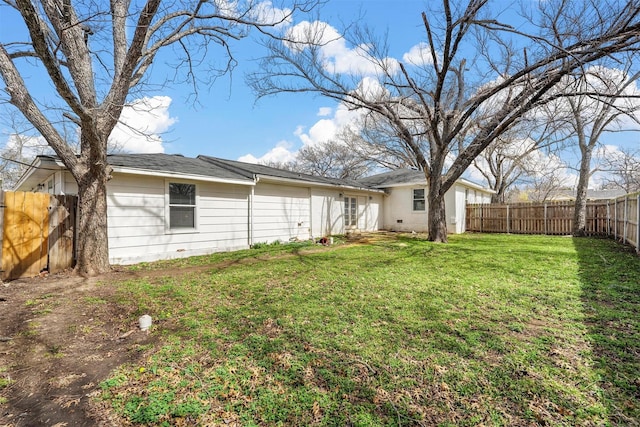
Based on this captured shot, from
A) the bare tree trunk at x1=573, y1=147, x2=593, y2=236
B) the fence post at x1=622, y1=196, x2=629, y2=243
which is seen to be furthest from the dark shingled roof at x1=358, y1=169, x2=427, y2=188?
the fence post at x1=622, y1=196, x2=629, y2=243

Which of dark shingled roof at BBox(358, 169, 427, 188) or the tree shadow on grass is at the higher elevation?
dark shingled roof at BBox(358, 169, 427, 188)

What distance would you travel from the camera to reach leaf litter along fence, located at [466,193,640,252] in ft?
36.1

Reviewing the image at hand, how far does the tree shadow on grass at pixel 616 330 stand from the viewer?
1.99 m

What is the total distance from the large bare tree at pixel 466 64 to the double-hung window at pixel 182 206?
4761 mm

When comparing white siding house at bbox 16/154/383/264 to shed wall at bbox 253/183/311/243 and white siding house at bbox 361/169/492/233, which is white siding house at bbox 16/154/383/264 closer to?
shed wall at bbox 253/183/311/243

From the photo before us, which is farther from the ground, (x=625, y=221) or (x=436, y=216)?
(x=436, y=216)

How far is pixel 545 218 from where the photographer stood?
13.2 m

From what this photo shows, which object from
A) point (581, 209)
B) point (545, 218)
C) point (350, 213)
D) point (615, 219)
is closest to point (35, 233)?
point (350, 213)

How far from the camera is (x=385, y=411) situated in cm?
195

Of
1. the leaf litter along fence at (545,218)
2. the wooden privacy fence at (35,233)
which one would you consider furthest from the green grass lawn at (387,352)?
the leaf litter along fence at (545,218)

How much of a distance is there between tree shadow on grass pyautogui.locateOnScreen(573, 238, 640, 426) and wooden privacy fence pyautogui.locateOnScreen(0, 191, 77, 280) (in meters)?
8.44

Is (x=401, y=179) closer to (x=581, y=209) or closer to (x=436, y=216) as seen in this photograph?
(x=436, y=216)

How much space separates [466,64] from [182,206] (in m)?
11.0

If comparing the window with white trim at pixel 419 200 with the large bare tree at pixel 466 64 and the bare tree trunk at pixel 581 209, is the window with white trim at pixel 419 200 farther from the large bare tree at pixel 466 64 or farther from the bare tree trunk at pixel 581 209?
the bare tree trunk at pixel 581 209
